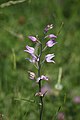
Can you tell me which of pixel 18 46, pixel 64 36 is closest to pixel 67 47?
pixel 64 36

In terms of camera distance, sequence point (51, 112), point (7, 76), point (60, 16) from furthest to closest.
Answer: point (60, 16) < point (7, 76) < point (51, 112)

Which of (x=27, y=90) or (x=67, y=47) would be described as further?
(x=67, y=47)

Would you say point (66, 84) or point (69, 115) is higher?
point (66, 84)

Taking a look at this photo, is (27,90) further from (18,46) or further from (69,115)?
(18,46)

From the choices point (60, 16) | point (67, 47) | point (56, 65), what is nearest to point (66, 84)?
point (56, 65)

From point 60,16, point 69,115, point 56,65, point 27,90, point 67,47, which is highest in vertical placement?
point 60,16

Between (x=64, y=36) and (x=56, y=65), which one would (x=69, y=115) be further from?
(x=64, y=36)

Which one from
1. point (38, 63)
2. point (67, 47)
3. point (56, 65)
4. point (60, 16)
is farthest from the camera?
point (60, 16)
